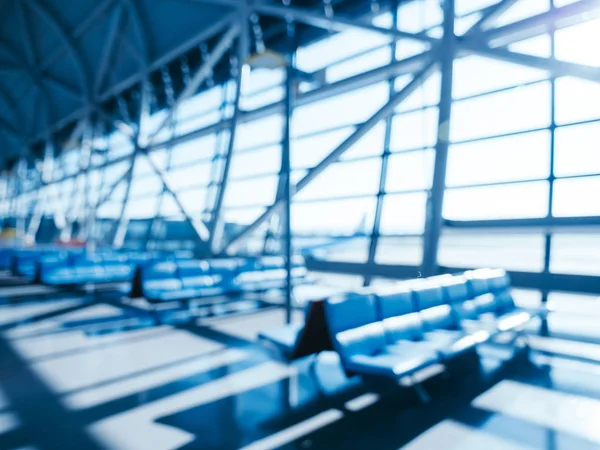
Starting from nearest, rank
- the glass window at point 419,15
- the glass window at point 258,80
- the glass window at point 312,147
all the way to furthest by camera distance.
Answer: the glass window at point 419,15, the glass window at point 312,147, the glass window at point 258,80

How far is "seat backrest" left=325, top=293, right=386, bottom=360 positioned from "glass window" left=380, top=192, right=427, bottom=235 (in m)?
4.09

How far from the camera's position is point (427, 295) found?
392 cm

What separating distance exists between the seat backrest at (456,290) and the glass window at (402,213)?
8.76 ft

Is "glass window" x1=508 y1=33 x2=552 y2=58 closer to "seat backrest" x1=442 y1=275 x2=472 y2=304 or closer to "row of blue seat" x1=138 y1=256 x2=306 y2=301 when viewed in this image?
"seat backrest" x1=442 y1=275 x2=472 y2=304

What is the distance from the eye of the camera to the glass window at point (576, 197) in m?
5.39

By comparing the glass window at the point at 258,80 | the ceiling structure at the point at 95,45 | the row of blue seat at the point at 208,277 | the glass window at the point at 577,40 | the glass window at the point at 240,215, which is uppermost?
the ceiling structure at the point at 95,45

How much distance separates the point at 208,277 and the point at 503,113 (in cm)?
552

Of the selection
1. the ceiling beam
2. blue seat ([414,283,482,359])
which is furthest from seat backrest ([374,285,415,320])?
the ceiling beam

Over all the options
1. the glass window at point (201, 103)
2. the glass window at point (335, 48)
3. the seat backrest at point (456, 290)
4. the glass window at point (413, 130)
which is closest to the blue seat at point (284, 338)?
the seat backrest at point (456, 290)

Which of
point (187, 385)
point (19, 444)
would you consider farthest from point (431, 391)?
point (19, 444)

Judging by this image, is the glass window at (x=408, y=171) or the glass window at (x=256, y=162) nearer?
the glass window at (x=408, y=171)

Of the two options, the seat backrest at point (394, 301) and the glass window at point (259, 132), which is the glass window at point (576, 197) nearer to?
the seat backrest at point (394, 301)

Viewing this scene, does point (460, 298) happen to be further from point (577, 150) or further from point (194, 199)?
point (194, 199)

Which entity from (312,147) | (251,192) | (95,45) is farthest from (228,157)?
(95,45)
